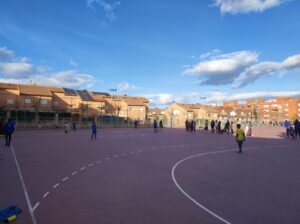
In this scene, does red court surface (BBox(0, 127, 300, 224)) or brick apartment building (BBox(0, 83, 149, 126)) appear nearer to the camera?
red court surface (BBox(0, 127, 300, 224))

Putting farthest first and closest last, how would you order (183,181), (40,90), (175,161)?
(40,90), (175,161), (183,181)

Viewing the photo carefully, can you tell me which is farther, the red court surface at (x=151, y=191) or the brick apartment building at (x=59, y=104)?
the brick apartment building at (x=59, y=104)

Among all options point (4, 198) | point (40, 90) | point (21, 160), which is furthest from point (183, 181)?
point (40, 90)

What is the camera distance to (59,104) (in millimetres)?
51719

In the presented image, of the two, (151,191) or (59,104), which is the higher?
(59,104)

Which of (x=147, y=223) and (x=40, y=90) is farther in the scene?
(x=40, y=90)

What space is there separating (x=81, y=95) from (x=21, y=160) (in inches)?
1820

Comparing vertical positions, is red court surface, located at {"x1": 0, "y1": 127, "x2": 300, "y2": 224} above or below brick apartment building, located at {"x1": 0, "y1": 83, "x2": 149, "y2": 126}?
below

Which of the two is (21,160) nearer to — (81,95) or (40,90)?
(40,90)

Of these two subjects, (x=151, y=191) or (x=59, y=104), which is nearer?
(x=151, y=191)

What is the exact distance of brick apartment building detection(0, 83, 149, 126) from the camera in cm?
4404

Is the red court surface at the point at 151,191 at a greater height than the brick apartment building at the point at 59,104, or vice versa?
the brick apartment building at the point at 59,104

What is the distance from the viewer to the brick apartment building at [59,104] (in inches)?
1734

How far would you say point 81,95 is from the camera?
55.8 m
